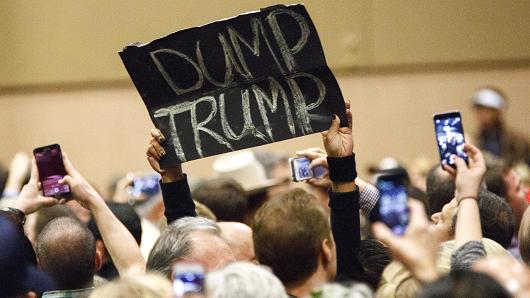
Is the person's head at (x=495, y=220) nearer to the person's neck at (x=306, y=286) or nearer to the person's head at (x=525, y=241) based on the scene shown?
the person's head at (x=525, y=241)

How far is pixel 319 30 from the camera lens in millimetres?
10477

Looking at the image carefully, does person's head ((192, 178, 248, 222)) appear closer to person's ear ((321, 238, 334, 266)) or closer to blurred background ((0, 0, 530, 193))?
A: person's ear ((321, 238, 334, 266))

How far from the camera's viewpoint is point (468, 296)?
8.68 ft

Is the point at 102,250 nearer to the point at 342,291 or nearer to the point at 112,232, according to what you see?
the point at 112,232

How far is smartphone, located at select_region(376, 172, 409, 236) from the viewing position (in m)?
4.71

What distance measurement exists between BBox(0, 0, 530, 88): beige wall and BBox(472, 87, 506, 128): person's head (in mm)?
1000

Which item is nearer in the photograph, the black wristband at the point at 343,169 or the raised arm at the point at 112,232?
the black wristband at the point at 343,169

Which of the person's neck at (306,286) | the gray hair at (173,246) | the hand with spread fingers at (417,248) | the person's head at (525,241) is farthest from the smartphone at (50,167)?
the hand with spread fingers at (417,248)

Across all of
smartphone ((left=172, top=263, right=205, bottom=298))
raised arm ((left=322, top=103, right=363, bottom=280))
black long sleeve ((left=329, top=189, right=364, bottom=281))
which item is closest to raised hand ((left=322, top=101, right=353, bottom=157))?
raised arm ((left=322, top=103, right=363, bottom=280))

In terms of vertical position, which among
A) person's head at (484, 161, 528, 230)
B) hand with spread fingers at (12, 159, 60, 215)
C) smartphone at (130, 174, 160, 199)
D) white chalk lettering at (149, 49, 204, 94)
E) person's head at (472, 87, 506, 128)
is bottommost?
person's head at (472, 87, 506, 128)

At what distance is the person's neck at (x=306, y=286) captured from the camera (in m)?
3.83

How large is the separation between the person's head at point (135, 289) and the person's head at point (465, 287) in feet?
2.34

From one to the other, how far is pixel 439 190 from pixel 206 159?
5750 millimetres

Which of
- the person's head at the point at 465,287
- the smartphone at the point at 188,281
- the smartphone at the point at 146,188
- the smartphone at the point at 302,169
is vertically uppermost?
the smartphone at the point at 188,281
